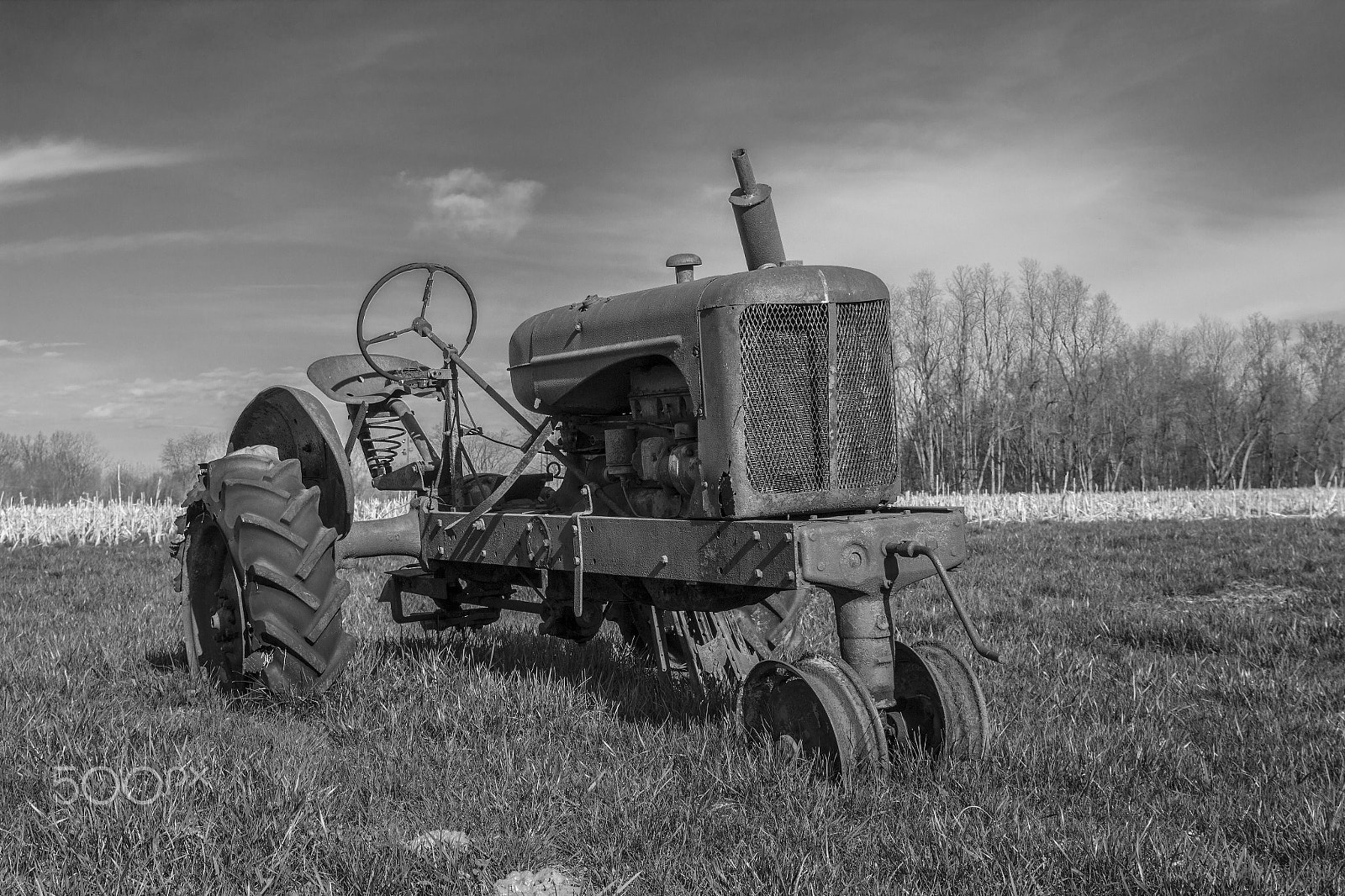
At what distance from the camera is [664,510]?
14.4ft

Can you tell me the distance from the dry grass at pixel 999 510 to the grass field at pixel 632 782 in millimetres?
10559

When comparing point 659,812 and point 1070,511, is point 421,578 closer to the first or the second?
point 659,812

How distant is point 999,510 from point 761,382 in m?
18.8

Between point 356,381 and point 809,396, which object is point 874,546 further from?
point 356,381

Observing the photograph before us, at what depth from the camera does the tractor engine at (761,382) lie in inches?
Answer: 152

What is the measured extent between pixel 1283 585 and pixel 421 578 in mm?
7177

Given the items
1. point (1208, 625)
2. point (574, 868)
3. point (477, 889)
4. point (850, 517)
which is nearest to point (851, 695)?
point (850, 517)

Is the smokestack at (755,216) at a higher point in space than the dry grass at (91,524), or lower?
higher

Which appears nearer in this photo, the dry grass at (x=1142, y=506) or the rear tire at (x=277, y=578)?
the rear tire at (x=277, y=578)

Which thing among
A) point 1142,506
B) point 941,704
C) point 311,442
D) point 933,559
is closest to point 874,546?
point 933,559

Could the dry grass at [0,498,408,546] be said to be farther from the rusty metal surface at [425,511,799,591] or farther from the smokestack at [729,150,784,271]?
the smokestack at [729,150,784,271]

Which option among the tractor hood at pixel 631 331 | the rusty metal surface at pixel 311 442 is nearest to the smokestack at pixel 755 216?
the tractor hood at pixel 631 331

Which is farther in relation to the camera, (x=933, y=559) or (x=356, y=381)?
(x=356, y=381)

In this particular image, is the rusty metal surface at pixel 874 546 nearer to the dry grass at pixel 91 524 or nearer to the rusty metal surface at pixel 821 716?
the rusty metal surface at pixel 821 716
